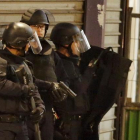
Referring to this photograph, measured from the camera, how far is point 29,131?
7.84 meters

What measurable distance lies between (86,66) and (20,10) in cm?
130

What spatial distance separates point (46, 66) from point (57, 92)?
1.21ft

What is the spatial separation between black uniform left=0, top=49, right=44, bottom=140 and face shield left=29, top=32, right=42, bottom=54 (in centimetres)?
29

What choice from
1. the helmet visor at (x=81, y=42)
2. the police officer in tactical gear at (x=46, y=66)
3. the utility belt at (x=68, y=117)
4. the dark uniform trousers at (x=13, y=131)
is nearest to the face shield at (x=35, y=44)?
the police officer in tactical gear at (x=46, y=66)

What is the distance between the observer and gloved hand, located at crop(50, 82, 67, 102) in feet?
25.7

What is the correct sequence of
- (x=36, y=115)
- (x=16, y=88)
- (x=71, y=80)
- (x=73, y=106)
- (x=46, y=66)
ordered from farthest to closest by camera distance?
(x=73, y=106), (x=71, y=80), (x=46, y=66), (x=36, y=115), (x=16, y=88)

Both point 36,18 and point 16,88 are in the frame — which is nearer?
point 16,88

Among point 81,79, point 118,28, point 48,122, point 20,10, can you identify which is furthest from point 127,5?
point 48,122

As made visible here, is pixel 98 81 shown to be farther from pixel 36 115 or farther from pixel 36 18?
pixel 36 115

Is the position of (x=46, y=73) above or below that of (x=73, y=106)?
above

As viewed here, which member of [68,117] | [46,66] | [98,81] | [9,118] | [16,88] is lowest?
[68,117]

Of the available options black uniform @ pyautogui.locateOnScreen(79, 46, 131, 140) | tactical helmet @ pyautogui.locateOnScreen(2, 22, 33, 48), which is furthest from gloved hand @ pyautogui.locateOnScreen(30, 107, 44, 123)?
black uniform @ pyautogui.locateOnScreen(79, 46, 131, 140)

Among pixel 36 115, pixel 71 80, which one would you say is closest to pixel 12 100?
pixel 36 115

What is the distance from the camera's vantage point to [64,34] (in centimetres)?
843
